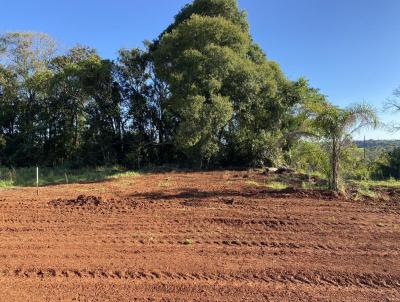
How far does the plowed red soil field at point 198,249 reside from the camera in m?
4.58

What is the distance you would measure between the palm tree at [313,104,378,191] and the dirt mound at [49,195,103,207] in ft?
20.2

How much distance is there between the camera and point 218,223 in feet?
24.0

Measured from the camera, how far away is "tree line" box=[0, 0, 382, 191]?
16.8 metres

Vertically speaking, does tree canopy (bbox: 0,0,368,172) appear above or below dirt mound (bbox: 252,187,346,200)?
above

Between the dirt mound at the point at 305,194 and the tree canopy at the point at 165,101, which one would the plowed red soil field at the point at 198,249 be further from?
the tree canopy at the point at 165,101

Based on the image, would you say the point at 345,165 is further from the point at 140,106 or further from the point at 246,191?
the point at 140,106

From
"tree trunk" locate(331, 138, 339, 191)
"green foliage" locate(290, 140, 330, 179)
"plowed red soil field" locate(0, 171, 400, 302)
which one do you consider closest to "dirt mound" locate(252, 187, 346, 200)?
"plowed red soil field" locate(0, 171, 400, 302)

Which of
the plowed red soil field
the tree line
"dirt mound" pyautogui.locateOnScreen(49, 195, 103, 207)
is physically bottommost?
the plowed red soil field

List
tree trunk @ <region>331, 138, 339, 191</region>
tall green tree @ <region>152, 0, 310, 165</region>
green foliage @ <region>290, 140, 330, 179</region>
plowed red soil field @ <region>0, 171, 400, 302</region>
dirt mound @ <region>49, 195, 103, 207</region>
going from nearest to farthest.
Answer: plowed red soil field @ <region>0, 171, 400, 302</region>, dirt mound @ <region>49, 195, 103, 207</region>, tree trunk @ <region>331, 138, 339, 191</region>, green foliage @ <region>290, 140, 330, 179</region>, tall green tree @ <region>152, 0, 310, 165</region>

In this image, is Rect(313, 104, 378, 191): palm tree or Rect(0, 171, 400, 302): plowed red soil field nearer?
Rect(0, 171, 400, 302): plowed red soil field

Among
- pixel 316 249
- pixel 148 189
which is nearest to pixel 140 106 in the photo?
pixel 148 189

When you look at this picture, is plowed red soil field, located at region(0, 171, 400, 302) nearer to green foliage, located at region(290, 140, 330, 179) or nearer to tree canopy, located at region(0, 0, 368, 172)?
green foliage, located at region(290, 140, 330, 179)

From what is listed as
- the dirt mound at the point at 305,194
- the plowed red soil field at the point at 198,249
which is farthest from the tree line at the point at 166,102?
the plowed red soil field at the point at 198,249

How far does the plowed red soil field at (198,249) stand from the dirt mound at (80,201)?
0.02 metres
